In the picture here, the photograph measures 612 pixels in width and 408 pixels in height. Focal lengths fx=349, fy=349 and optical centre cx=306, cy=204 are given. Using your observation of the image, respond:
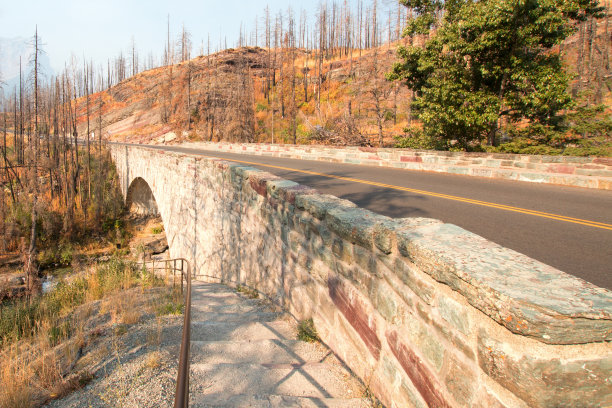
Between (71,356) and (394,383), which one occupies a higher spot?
(394,383)

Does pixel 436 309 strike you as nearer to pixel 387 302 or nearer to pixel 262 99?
pixel 387 302

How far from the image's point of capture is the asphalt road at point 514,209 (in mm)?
4113

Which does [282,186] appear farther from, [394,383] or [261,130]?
[261,130]

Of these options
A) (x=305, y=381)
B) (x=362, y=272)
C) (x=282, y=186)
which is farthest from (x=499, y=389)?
(x=282, y=186)

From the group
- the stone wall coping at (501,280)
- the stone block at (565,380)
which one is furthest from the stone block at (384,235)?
the stone block at (565,380)

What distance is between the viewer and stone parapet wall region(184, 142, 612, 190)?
28.9 feet

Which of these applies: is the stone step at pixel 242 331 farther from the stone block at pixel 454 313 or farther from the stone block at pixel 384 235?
the stone block at pixel 454 313

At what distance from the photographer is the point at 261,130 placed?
157ft

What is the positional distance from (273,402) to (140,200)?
2575cm

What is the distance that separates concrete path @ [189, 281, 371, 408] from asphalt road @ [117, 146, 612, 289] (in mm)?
2617

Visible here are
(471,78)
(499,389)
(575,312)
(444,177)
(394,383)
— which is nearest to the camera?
(575,312)

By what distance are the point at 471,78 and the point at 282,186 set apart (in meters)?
14.5

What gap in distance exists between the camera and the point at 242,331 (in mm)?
4578

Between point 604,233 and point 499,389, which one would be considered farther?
point 604,233
